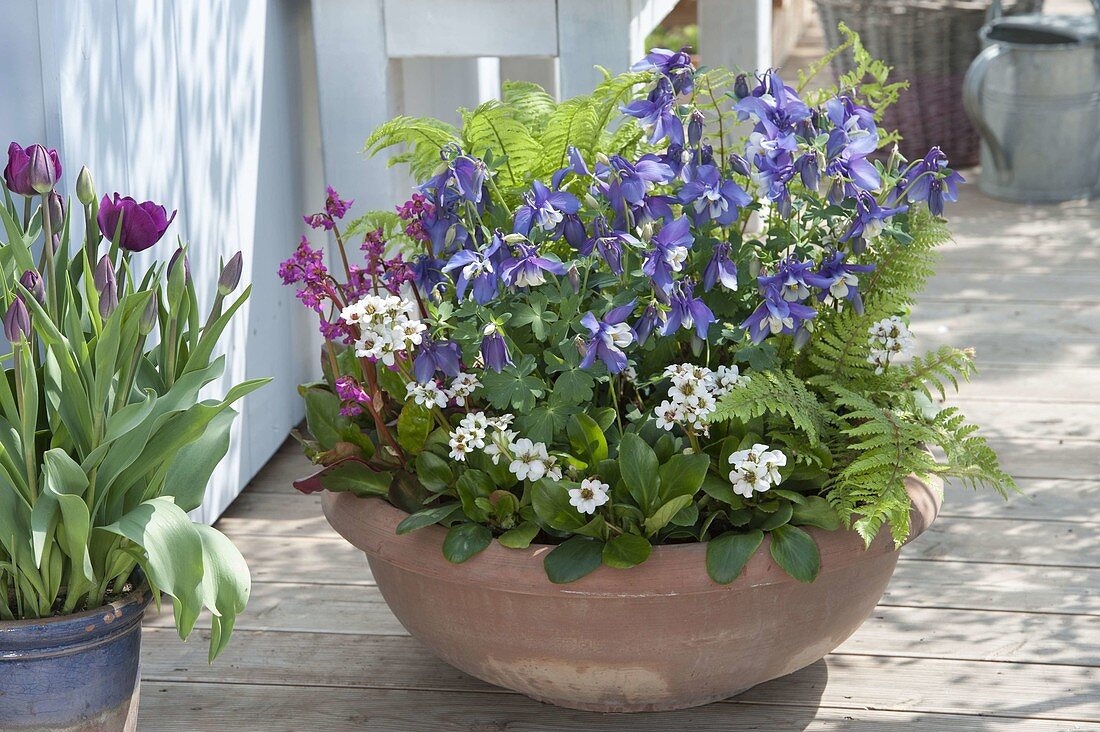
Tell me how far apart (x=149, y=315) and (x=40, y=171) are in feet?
0.69

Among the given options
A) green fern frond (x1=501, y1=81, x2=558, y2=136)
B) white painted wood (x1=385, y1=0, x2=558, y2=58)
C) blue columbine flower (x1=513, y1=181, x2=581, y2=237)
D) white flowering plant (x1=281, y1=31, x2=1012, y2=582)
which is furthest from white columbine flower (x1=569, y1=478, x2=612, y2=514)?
white painted wood (x1=385, y1=0, x2=558, y2=58)

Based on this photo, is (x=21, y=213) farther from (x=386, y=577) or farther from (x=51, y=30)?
(x=386, y=577)

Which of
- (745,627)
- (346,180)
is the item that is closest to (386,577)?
(745,627)

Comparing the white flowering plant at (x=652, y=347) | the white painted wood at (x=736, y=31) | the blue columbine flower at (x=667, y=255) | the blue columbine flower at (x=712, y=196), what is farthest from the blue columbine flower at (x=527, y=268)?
the white painted wood at (x=736, y=31)

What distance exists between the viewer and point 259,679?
202 cm

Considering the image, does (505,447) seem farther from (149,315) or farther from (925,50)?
(925,50)

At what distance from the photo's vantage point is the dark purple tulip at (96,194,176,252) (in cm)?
154

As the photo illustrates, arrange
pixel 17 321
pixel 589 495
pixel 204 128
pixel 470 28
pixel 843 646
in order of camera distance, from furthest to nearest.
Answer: pixel 470 28 < pixel 204 128 < pixel 843 646 < pixel 589 495 < pixel 17 321

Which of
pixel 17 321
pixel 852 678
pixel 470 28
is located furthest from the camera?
pixel 470 28

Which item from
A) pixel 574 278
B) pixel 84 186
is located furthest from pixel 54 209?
pixel 574 278

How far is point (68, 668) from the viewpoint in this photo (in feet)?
5.12

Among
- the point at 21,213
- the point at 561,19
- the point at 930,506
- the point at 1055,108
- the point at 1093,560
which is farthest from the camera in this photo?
the point at 1055,108

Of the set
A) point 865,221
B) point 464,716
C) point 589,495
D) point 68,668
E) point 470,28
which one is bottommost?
point 464,716

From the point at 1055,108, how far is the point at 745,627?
3.75 metres
